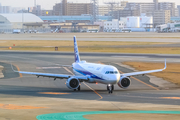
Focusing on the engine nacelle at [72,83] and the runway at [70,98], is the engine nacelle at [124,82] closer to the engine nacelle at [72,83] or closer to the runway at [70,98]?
the runway at [70,98]

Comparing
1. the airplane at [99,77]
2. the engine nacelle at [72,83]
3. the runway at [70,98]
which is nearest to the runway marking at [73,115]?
the runway at [70,98]

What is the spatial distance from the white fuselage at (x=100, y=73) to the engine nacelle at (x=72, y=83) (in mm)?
1786

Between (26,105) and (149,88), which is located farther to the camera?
(149,88)

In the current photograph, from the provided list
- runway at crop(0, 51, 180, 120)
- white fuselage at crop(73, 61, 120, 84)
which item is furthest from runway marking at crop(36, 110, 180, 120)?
white fuselage at crop(73, 61, 120, 84)

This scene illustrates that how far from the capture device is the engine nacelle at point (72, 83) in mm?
42384

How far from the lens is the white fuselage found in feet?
132

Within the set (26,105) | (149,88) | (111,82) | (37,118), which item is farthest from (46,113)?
(149,88)

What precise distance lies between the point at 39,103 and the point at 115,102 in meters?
7.90

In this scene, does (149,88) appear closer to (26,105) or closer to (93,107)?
(93,107)

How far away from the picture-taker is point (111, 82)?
132 ft

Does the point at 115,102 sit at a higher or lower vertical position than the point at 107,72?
lower

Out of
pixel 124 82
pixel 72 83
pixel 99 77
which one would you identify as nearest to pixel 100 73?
pixel 99 77

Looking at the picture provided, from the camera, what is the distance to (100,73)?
41.2 metres

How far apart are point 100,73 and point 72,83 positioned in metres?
Answer: 4.01
